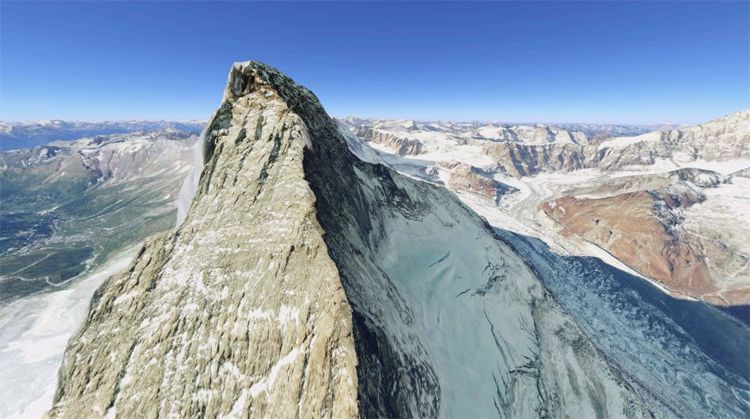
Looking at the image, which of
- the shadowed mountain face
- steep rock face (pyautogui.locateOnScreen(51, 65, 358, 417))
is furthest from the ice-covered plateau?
the shadowed mountain face

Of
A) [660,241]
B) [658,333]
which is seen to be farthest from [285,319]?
[660,241]

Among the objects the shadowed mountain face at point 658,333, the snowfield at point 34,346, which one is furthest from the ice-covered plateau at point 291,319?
the shadowed mountain face at point 658,333

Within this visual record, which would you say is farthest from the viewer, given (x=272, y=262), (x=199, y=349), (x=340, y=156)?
(x=340, y=156)

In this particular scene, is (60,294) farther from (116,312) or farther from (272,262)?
(272,262)

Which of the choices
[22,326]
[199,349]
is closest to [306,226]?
[199,349]

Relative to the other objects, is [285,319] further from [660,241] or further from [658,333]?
[660,241]
